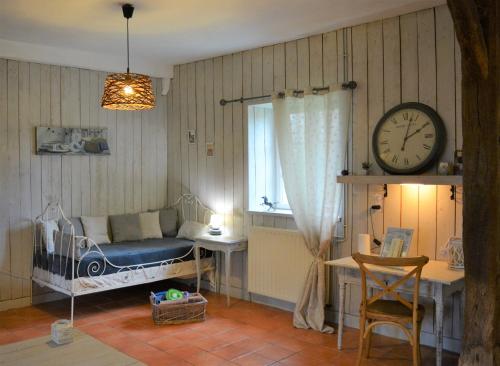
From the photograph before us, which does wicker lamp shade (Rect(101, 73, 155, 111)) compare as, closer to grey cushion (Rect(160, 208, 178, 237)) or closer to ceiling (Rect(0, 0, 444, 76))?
ceiling (Rect(0, 0, 444, 76))

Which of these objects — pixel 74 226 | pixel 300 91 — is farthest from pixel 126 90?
pixel 74 226

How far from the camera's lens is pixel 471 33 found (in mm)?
2451

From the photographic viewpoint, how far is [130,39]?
15.7 feet

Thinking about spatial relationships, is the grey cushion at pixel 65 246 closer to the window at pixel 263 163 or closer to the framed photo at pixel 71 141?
the framed photo at pixel 71 141

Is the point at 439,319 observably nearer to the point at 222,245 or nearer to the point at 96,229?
the point at 222,245

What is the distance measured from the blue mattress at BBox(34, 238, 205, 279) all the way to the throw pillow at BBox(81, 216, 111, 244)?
0.43 ft

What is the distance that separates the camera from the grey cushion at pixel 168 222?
580 centimetres

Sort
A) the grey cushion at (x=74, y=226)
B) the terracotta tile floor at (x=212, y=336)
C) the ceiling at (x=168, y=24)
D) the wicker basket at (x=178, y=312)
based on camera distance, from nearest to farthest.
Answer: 1. the terracotta tile floor at (x=212, y=336)
2. the ceiling at (x=168, y=24)
3. the wicker basket at (x=178, y=312)
4. the grey cushion at (x=74, y=226)

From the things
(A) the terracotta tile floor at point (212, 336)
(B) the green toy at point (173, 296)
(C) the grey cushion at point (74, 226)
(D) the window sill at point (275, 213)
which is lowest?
(A) the terracotta tile floor at point (212, 336)

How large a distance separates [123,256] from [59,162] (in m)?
1.29

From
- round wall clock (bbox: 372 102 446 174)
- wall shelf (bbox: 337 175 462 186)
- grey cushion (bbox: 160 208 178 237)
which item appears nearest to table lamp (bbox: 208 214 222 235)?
grey cushion (bbox: 160 208 178 237)

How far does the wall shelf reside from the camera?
349 cm

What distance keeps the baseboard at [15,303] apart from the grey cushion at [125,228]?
3.35ft

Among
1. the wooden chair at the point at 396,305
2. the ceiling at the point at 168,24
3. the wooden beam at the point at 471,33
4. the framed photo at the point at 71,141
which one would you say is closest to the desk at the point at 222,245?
the framed photo at the point at 71,141
